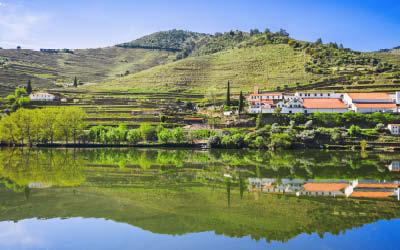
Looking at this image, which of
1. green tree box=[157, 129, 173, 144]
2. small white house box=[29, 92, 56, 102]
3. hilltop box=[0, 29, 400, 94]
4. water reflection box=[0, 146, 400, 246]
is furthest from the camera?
hilltop box=[0, 29, 400, 94]

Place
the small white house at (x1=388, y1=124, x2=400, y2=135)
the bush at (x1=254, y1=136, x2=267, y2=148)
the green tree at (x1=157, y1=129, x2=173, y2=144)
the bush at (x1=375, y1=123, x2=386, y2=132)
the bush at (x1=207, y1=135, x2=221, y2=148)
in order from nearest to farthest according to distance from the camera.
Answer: the bush at (x1=254, y1=136, x2=267, y2=148), the bush at (x1=207, y1=135, x2=221, y2=148), the green tree at (x1=157, y1=129, x2=173, y2=144), the small white house at (x1=388, y1=124, x2=400, y2=135), the bush at (x1=375, y1=123, x2=386, y2=132)

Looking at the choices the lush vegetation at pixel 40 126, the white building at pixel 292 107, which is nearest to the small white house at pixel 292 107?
the white building at pixel 292 107

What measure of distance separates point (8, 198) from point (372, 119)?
64.7 meters

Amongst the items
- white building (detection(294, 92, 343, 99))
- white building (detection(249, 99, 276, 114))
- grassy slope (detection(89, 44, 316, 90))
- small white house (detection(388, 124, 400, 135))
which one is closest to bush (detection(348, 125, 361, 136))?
small white house (detection(388, 124, 400, 135))

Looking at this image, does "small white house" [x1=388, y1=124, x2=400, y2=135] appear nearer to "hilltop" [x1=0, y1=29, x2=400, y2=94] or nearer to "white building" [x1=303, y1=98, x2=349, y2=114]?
"white building" [x1=303, y1=98, x2=349, y2=114]

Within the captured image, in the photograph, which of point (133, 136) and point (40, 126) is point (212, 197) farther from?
point (40, 126)

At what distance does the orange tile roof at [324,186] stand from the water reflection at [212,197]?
0.08 metres

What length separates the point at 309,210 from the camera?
18.4 m

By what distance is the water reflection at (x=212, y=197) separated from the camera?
53.0 ft

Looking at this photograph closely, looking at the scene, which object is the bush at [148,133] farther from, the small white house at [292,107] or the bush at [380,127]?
the bush at [380,127]

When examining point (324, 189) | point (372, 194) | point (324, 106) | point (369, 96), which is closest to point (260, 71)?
point (324, 106)

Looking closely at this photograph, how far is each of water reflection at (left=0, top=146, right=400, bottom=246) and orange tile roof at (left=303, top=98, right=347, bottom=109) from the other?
38.4m

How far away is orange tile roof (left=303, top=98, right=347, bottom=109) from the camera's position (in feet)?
233

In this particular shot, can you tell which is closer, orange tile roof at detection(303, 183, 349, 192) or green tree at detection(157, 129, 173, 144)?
orange tile roof at detection(303, 183, 349, 192)
